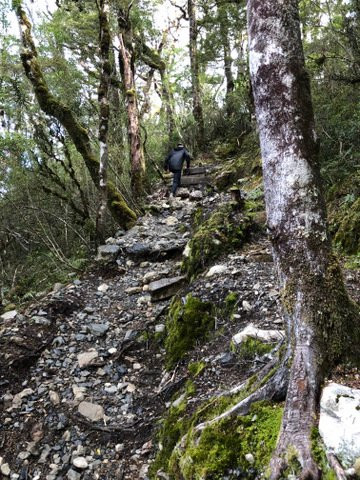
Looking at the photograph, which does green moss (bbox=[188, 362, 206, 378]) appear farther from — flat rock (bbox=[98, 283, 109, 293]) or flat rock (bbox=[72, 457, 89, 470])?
flat rock (bbox=[98, 283, 109, 293])

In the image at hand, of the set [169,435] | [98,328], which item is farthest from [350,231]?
[98,328]

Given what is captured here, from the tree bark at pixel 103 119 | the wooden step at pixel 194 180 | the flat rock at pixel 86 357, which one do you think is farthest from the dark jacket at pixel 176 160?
the flat rock at pixel 86 357

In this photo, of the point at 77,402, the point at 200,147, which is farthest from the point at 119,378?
the point at 200,147

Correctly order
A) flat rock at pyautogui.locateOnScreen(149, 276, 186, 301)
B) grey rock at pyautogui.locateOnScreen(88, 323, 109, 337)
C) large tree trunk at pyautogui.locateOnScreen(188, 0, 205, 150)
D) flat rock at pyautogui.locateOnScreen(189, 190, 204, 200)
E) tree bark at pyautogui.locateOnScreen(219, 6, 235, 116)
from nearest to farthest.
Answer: grey rock at pyautogui.locateOnScreen(88, 323, 109, 337)
flat rock at pyautogui.locateOnScreen(149, 276, 186, 301)
flat rock at pyautogui.locateOnScreen(189, 190, 204, 200)
large tree trunk at pyautogui.locateOnScreen(188, 0, 205, 150)
tree bark at pyautogui.locateOnScreen(219, 6, 235, 116)

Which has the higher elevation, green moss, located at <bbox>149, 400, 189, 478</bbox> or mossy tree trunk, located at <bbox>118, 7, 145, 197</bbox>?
mossy tree trunk, located at <bbox>118, 7, 145, 197</bbox>

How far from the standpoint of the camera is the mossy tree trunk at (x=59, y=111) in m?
8.91

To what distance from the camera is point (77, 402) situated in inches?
160

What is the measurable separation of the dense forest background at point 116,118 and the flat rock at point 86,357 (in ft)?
10.5

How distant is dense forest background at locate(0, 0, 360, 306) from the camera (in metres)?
7.05

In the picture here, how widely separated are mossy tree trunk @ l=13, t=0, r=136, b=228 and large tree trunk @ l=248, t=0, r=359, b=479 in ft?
23.8

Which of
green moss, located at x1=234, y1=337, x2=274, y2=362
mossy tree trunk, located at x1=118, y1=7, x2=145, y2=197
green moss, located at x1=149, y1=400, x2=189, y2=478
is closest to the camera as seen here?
green moss, located at x1=149, y1=400, x2=189, y2=478

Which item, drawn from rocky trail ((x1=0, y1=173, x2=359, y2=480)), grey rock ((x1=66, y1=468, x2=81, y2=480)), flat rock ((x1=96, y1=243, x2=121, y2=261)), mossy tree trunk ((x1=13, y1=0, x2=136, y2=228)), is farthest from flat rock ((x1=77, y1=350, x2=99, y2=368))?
mossy tree trunk ((x1=13, y1=0, x2=136, y2=228))

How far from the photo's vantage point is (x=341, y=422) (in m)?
1.87

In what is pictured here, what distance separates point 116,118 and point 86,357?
8849 mm
